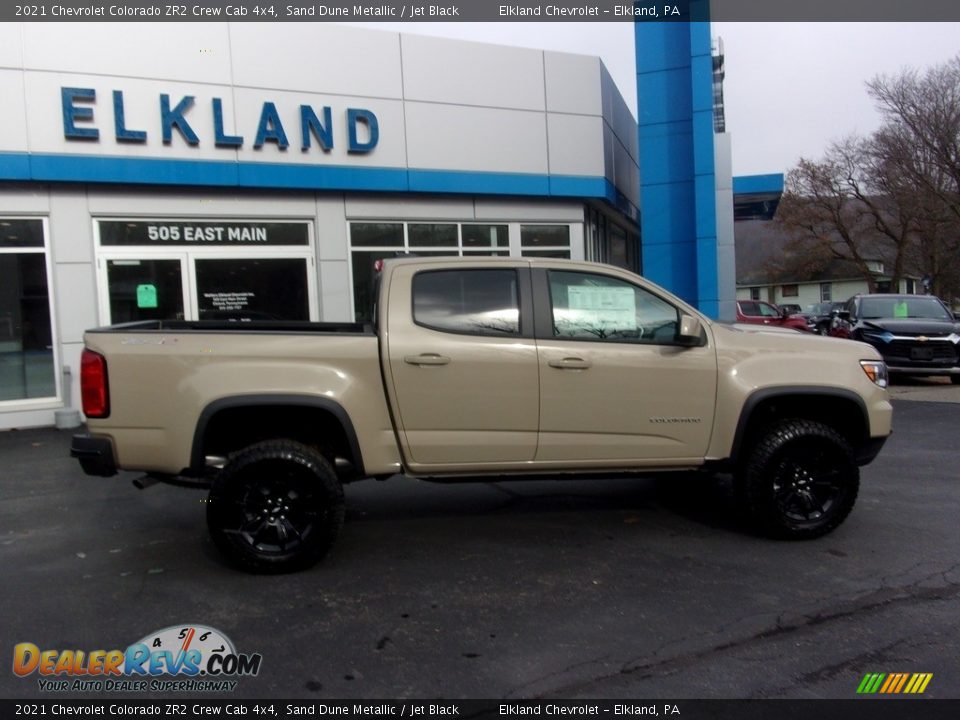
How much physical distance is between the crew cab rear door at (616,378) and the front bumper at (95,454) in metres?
2.54

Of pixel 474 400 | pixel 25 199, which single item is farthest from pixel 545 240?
pixel 474 400

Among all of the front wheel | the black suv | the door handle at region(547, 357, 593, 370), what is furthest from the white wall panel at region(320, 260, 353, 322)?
the black suv

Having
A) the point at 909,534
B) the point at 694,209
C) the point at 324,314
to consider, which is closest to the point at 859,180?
the point at 694,209

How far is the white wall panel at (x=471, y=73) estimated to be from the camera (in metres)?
12.8

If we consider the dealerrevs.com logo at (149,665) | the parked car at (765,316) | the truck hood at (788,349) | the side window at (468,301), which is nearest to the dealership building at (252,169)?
the side window at (468,301)

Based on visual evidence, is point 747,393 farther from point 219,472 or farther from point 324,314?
point 324,314

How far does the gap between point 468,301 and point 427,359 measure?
1.73ft

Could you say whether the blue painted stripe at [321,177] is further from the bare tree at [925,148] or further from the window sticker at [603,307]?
the bare tree at [925,148]

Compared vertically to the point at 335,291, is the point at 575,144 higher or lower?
higher

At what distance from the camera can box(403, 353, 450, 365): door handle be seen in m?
4.92

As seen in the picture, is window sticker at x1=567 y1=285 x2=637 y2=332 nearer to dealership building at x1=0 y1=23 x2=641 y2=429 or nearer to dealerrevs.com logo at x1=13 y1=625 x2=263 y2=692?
dealerrevs.com logo at x1=13 y1=625 x2=263 y2=692

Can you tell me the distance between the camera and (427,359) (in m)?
4.94

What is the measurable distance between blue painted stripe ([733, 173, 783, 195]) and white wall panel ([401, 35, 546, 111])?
7195 mm

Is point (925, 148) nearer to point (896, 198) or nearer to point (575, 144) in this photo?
point (896, 198)
